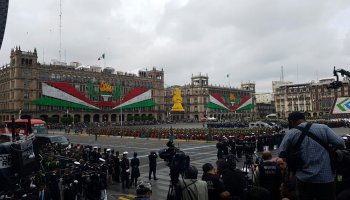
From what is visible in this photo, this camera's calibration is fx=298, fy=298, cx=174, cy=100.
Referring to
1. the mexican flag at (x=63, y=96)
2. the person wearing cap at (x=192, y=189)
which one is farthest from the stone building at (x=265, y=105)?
the person wearing cap at (x=192, y=189)

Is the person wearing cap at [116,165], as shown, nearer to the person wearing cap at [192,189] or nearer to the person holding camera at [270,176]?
the person holding camera at [270,176]

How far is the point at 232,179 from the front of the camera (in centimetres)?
497

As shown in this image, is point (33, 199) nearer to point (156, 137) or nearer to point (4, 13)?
point (4, 13)

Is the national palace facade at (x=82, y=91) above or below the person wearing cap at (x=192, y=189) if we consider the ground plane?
→ above

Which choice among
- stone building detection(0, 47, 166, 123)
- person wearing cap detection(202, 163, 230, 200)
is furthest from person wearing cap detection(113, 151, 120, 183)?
stone building detection(0, 47, 166, 123)

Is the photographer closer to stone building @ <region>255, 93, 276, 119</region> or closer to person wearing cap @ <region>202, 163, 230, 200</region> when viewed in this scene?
person wearing cap @ <region>202, 163, 230, 200</region>

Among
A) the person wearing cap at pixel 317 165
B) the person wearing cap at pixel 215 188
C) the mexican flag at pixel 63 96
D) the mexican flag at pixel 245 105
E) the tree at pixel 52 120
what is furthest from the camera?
the tree at pixel 52 120

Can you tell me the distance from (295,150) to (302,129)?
0.87 ft

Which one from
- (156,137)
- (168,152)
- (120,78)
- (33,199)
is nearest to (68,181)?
(33,199)

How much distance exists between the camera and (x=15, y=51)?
73.7m

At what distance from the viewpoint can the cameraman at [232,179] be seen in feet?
16.1

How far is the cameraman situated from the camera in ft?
16.1

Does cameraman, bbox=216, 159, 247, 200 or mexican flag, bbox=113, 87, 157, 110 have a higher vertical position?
mexican flag, bbox=113, 87, 157, 110

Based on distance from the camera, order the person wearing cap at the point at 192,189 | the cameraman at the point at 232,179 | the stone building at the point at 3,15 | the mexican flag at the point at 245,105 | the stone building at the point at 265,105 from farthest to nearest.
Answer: the stone building at the point at 265,105 < the mexican flag at the point at 245,105 < the stone building at the point at 3,15 < the cameraman at the point at 232,179 < the person wearing cap at the point at 192,189
